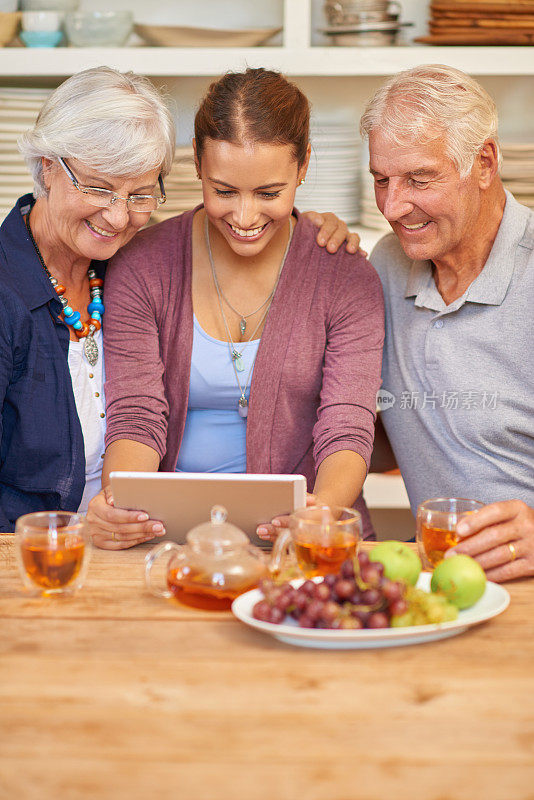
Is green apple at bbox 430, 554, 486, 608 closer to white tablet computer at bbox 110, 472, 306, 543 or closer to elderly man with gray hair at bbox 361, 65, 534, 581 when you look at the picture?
white tablet computer at bbox 110, 472, 306, 543

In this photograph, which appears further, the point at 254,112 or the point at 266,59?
the point at 266,59

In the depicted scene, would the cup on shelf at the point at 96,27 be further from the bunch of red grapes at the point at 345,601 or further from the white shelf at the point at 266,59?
the bunch of red grapes at the point at 345,601

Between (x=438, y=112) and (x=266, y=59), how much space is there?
82cm

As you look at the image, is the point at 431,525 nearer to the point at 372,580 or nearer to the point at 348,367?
the point at 372,580

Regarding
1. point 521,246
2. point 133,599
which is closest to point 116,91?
point 521,246

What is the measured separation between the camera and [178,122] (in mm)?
2779

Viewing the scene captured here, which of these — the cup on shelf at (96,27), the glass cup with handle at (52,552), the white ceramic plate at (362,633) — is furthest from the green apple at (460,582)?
the cup on shelf at (96,27)

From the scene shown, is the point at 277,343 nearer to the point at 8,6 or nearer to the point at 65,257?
the point at 65,257

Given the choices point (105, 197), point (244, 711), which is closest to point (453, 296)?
point (105, 197)

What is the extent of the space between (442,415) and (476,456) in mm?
109

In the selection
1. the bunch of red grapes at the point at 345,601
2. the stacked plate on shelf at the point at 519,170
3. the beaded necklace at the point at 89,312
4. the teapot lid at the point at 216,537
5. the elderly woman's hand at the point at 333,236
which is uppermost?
the stacked plate on shelf at the point at 519,170

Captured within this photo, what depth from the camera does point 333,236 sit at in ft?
6.30

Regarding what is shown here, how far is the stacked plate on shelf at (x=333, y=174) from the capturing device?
2.51 m

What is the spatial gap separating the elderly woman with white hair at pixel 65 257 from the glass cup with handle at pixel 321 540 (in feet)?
2.44
